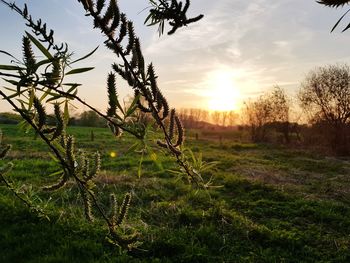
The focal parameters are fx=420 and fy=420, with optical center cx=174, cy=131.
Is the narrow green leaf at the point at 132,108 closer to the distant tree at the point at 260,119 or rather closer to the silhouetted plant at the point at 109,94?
the silhouetted plant at the point at 109,94

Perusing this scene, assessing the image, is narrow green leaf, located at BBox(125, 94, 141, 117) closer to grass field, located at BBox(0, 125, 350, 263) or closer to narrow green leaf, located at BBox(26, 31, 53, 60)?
narrow green leaf, located at BBox(26, 31, 53, 60)

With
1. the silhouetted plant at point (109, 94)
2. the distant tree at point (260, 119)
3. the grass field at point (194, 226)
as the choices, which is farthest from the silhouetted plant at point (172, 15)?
the distant tree at point (260, 119)

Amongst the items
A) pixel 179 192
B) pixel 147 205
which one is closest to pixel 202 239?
pixel 147 205

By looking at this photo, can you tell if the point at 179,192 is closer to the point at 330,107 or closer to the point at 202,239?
the point at 202,239

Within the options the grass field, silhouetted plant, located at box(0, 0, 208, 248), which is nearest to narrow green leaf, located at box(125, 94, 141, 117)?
silhouetted plant, located at box(0, 0, 208, 248)

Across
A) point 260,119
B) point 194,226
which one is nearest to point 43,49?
point 194,226

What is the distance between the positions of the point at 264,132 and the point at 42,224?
30.9 m

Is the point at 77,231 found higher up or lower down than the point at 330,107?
lower down

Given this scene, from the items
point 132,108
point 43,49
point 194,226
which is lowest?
point 194,226

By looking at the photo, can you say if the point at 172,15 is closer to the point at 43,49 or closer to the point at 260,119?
the point at 43,49

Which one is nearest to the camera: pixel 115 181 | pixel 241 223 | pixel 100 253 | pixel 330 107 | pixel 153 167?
pixel 100 253

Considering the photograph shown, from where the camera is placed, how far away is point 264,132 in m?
35.6

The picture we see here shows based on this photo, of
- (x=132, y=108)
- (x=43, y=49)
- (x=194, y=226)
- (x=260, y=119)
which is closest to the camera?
(x=43, y=49)

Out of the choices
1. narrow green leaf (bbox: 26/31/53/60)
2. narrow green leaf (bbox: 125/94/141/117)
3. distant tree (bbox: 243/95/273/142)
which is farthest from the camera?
distant tree (bbox: 243/95/273/142)
